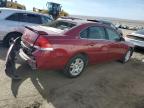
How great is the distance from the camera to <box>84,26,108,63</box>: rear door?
6760 millimetres

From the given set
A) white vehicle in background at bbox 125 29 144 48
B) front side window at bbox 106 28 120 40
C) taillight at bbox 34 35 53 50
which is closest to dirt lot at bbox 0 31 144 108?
taillight at bbox 34 35 53 50

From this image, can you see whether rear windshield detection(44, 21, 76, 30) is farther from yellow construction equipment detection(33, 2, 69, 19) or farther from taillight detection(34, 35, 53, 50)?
yellow construction equipment detection(33, 2, 69, 19)

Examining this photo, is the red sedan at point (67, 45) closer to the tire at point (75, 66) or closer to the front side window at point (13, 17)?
the tire at point (75, 66)

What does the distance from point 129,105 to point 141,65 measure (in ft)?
13.6

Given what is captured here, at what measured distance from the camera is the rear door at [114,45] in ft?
25.0

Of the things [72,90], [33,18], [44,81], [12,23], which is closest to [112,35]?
[72,90]

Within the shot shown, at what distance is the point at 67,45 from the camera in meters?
5.95

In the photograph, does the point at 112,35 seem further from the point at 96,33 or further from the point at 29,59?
the point at 29,59

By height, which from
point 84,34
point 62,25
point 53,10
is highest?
point 62,25

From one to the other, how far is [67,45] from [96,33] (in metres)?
1.47

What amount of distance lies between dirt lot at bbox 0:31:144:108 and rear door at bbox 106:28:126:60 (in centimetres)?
68

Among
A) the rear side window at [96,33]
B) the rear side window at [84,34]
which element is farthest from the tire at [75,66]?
the rear side window at [96,33]

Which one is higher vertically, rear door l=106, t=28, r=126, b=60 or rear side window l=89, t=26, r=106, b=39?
rear side window l=89, t=26, r=106, b=39

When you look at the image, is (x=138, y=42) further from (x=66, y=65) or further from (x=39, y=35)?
(x=39, y=35)
